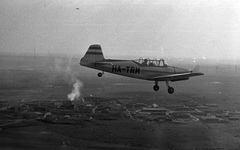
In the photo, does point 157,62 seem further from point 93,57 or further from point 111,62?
point 93,57

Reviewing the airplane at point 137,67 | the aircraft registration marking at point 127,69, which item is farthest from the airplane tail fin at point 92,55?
the aircraft registration marking at point 127,69

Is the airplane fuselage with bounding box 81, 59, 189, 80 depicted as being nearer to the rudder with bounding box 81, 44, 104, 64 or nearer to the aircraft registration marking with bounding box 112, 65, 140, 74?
the aircraft registration marking with bounding box 112, 65, 140, 74

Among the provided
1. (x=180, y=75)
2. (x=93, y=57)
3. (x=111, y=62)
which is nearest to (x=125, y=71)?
(x=111, y=62)

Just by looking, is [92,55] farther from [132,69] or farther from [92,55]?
[132,69]

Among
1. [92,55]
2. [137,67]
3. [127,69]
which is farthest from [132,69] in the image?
[92,55]

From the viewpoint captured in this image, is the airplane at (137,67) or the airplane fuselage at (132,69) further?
the airplane fuselage at (132,69)

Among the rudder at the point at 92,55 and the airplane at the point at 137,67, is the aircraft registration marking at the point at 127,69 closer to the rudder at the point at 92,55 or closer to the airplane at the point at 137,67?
the airplane at the point at 137,67

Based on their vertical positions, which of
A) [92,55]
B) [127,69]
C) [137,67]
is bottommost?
[127,69]

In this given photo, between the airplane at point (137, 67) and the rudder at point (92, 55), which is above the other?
the rudder at point (92, 55)

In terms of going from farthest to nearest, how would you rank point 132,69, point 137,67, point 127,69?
point 127,69, point 132,69, point 137,67
